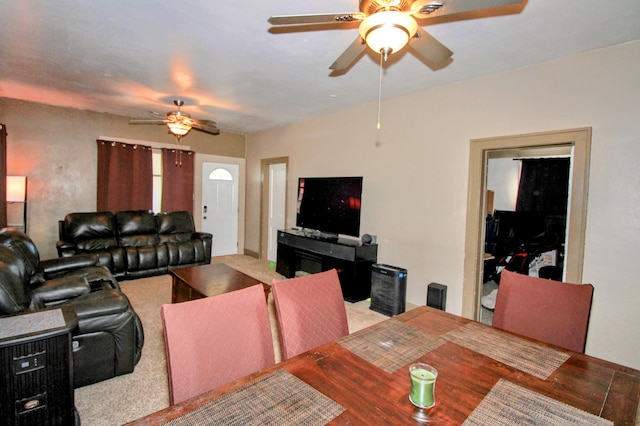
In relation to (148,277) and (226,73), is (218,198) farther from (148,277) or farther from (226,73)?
(226,73)

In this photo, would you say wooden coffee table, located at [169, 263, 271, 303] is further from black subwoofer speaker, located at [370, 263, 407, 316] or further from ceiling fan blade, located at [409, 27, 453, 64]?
ceiling fan blade, located at [409, 27, 453, 64]

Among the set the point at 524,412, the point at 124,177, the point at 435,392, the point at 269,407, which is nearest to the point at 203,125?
the point at 124,177

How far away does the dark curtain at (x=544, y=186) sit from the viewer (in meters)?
4.67

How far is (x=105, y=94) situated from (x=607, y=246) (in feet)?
18.8

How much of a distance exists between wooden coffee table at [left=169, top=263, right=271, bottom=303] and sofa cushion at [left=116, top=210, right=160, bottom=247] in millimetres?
1736

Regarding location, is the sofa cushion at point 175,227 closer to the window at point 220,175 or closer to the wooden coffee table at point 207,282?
the window at point 220,175

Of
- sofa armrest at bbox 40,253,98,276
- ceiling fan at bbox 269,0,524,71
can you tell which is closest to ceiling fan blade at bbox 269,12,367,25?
ceiling fan at bbox 269,0,524,71

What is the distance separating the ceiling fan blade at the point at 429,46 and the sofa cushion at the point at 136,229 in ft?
15.3

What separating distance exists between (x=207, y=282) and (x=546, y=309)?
110 inches

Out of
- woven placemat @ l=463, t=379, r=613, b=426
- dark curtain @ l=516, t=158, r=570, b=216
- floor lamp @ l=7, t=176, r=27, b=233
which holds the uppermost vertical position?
dark curtain @ l=516, t=158, r=570, b=216

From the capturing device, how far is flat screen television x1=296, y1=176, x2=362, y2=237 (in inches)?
166

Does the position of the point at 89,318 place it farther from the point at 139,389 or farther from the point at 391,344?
the point at 391,344

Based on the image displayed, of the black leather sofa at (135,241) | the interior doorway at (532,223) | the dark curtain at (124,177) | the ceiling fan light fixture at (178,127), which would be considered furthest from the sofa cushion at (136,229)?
the interior doorway at (532,223)

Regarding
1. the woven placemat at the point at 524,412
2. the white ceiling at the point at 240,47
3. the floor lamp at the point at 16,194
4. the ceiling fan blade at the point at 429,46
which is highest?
the white ceiling at the point at 240,47
